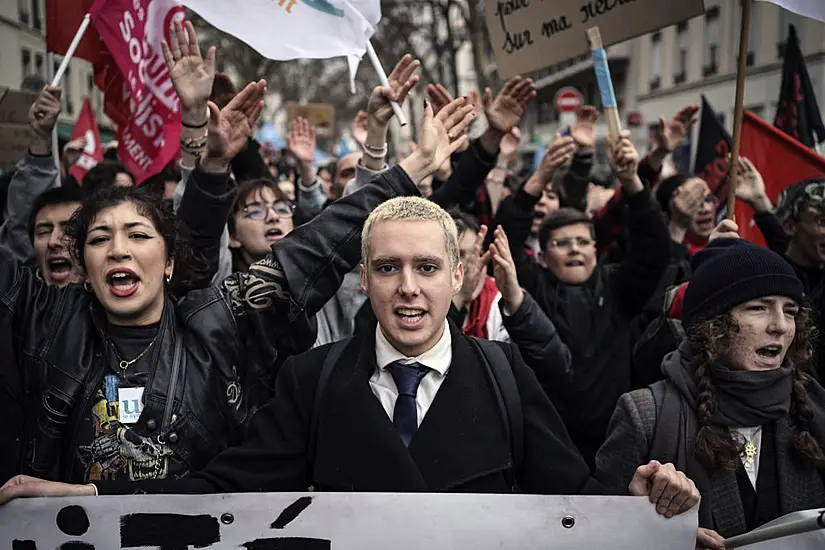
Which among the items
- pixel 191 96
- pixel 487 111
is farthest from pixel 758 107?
pixel 191 96

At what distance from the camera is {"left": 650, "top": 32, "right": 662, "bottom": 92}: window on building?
112ft

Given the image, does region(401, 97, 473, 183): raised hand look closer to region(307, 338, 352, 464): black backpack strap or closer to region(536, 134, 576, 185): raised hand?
region(307, 338, 352, 464): black backpack strap

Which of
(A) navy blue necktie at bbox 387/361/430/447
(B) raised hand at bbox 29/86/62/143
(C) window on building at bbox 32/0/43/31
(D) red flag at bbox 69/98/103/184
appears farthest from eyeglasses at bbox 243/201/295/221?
(C) window on building at bbox 32/0/43/31

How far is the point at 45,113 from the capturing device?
4570mm

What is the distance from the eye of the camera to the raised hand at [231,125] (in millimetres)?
3527

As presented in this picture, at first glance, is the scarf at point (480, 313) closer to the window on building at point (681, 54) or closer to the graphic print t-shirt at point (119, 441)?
the graphic print t-shirt at point (119, 441)

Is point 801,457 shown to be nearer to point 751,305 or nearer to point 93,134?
point 751,305

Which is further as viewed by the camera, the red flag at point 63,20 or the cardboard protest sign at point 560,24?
the red flag at point 63,20

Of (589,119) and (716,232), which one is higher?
(589,119)

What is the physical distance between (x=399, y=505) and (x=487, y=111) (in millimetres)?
2989

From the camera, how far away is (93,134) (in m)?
8.66

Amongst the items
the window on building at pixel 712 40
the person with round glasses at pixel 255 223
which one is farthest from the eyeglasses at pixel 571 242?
the window on building at pixel 712 40

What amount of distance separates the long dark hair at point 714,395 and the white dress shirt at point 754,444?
0.15ft

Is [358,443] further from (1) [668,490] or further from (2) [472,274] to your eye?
(2) [472,274]
